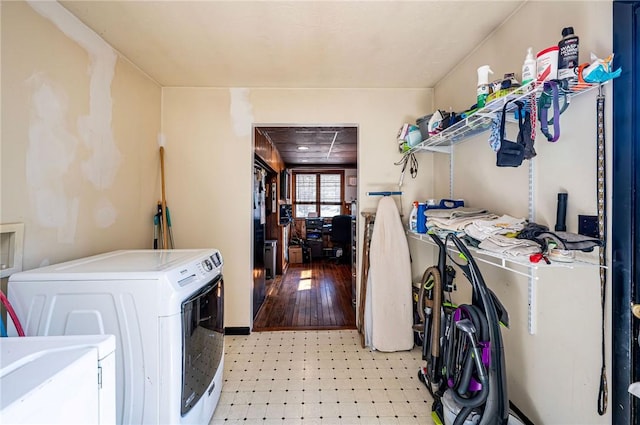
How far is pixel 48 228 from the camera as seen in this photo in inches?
58.6

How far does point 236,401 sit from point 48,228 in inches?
58.6

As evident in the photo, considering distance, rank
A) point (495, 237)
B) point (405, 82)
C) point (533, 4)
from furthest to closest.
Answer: point (405, 82) < point (533, 4) < point (495, 237)

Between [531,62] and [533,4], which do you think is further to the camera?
[533,4]

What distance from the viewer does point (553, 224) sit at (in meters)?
1.32

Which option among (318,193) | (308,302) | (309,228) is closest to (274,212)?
(309,228)

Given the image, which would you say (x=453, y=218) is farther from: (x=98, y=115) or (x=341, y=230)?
(x=341, y=230)

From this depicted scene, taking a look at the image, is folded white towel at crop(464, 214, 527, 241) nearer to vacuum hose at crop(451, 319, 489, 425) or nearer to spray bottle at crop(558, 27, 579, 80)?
vacuum hose at crop(451, 319, 489, 425)

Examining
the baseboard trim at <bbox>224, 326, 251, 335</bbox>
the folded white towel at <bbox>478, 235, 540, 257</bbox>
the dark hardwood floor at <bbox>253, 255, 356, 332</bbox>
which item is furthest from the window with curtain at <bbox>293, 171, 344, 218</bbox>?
the folded white towel at <bbox>478, 235, 540, 257</bbox>

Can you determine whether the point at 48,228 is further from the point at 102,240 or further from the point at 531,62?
the point at 531,62

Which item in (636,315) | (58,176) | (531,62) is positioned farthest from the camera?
(58,176)

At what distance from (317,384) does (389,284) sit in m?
0.96

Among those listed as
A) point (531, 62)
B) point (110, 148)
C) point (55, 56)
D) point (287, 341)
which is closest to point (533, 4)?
point (531, 62)

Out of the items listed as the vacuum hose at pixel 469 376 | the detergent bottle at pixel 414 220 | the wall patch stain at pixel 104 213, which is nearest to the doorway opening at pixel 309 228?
the detergent bottle at pixel 414 220

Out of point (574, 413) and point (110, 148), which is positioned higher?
point (110, 148)
